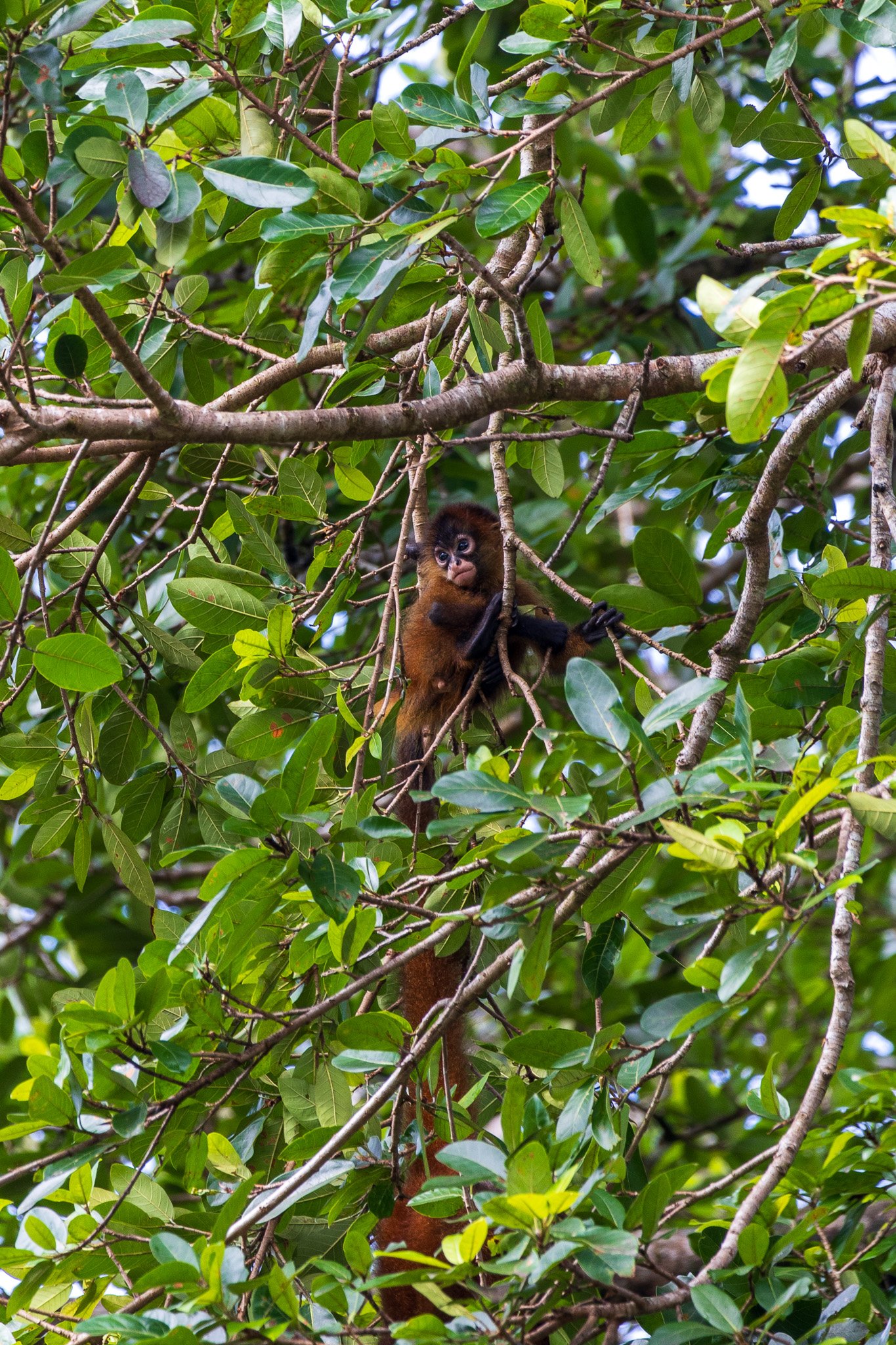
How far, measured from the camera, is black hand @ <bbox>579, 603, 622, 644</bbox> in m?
3.08

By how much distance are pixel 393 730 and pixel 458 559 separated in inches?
39.0

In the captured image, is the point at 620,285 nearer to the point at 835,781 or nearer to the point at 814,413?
the point at 814,413

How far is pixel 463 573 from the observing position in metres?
3.96

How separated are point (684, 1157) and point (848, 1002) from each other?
3.63 meters

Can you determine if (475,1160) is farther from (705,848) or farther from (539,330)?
(539,330)

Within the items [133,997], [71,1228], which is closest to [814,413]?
[133,997]

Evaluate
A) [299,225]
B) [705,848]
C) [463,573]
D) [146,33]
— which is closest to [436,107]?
[299,225]

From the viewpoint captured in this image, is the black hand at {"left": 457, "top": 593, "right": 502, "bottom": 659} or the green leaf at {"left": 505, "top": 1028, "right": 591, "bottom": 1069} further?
the black hand at {"left": 457, "top": 593, "right": 502, "bottom": 659}

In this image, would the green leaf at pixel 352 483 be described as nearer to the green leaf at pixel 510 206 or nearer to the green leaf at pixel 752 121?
the green leaf at pixel 510 206

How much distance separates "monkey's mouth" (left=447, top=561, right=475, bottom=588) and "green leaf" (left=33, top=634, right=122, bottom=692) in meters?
1.93

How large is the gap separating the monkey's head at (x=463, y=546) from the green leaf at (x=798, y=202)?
1319mm

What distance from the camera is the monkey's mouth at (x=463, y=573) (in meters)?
3.96

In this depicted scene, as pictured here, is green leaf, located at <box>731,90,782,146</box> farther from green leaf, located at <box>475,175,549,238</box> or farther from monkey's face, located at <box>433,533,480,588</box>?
monkey's face, located at <box>433,533,480,588</box>

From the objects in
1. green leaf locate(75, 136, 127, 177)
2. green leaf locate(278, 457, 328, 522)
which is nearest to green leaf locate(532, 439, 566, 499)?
green leaf locate(278, 457, 328, 522)
